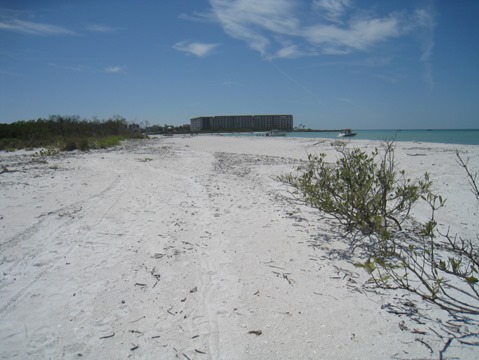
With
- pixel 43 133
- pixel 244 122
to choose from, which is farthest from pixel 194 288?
pixel 244 122

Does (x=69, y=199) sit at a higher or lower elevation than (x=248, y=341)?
higher

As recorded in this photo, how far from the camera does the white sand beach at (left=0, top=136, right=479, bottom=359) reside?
2.39 metres

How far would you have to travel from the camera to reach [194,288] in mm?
3221

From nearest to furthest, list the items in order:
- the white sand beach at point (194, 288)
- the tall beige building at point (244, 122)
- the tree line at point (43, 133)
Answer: the white sand beach at point (194, 288) → the tree line at point (43, 133) → the tall beige building at point (244, 122)

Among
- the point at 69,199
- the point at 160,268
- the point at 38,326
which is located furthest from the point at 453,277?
the point at 69,199

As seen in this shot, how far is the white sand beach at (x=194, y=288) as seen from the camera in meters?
→ 2.39

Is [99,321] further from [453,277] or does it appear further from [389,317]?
[453,277]

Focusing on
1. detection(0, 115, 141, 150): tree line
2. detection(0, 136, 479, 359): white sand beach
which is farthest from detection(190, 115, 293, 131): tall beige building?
detection(0, 136, 479, 359): white sand beach

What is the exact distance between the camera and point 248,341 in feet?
8.02

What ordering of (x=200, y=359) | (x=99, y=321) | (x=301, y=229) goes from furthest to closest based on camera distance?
(x=301, y=229) → (x=99, y=321) → (x=200, y=359)

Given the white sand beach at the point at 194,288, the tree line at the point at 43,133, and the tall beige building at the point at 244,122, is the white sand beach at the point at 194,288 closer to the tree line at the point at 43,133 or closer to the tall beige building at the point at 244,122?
the tree line at the point at 43,133

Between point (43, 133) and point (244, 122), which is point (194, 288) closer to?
point (43, 133)

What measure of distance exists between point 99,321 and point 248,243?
7.39 ft

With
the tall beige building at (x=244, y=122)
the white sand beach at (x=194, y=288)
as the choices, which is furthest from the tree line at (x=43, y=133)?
the tall beige building at (x=244, y=122)
